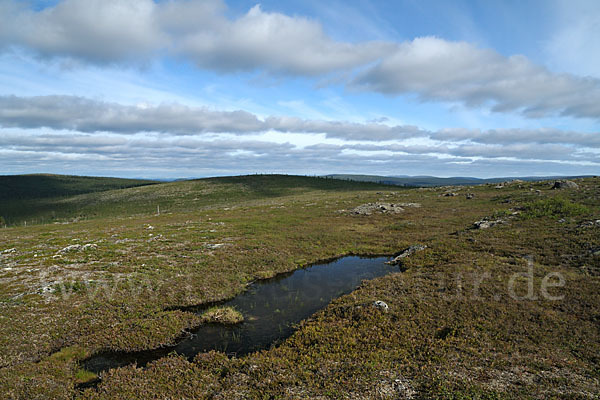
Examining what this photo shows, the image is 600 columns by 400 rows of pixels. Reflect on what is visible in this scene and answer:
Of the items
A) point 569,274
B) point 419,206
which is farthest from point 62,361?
point 419,206

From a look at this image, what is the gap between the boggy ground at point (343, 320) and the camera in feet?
34.7

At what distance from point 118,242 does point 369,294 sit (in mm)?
30145

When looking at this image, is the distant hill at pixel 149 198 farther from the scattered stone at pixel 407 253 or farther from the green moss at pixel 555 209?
the green moss at pixel 555 209

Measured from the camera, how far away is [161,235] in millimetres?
37250

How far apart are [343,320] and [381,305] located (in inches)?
103

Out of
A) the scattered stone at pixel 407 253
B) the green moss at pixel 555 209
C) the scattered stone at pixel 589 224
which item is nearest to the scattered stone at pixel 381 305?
the scattered stone at pixel 407 253

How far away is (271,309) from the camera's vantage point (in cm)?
1934

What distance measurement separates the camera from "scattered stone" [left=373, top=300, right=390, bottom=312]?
16414 mm

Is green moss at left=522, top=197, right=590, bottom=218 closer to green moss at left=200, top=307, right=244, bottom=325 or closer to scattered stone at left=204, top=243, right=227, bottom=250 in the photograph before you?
green moss at left=200, top=307, right=244, bottom=325

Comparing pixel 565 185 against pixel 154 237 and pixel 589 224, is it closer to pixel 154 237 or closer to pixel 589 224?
pixel 589 224

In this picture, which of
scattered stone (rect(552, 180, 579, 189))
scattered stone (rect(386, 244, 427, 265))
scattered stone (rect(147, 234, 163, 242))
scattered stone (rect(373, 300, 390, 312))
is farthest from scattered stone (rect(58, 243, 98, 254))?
scattered stone (rect(552, 180, 579, 189))

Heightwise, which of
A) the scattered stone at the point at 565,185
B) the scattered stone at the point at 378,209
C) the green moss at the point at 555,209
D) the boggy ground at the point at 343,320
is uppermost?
the scattered stone at the point at 565,185

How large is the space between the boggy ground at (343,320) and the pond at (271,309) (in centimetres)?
106

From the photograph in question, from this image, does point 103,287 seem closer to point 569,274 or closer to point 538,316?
point 538,316
